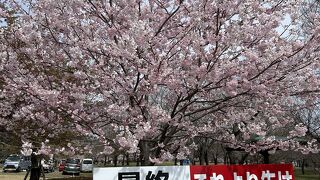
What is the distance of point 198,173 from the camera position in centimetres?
564

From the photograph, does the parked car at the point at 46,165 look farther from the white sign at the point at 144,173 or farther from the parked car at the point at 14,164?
the white sign at the point at 144,173

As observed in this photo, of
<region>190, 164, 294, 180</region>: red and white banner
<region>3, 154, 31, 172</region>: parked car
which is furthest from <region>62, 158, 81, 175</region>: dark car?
<region>190, 164, 294, 180</region>: red and white banner

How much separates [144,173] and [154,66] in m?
1.48

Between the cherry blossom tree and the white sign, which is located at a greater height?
the cherry blossom tree

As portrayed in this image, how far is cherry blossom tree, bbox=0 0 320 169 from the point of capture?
5.41m

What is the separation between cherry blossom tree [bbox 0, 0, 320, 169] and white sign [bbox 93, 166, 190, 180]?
321 mm

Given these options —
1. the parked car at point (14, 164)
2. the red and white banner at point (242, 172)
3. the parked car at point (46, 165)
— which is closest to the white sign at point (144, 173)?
the red and white banner at point (242, 172)

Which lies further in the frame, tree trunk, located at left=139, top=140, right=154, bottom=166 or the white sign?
tree trunk, located at left=139, top=140, right=154, bottom=166

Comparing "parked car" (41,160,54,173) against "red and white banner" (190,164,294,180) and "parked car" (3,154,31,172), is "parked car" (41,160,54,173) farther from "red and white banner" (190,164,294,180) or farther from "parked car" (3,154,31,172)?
"red and white banner" (190,164,294,180)

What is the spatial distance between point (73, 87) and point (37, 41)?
92cm

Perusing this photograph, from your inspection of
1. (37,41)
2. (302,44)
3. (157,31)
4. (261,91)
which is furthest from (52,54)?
(302,44)

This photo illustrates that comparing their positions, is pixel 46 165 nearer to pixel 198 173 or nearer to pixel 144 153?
pixel 144 153

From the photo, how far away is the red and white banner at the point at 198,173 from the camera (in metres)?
5.21

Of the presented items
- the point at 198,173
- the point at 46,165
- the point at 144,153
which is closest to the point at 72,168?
the point at 46,165
